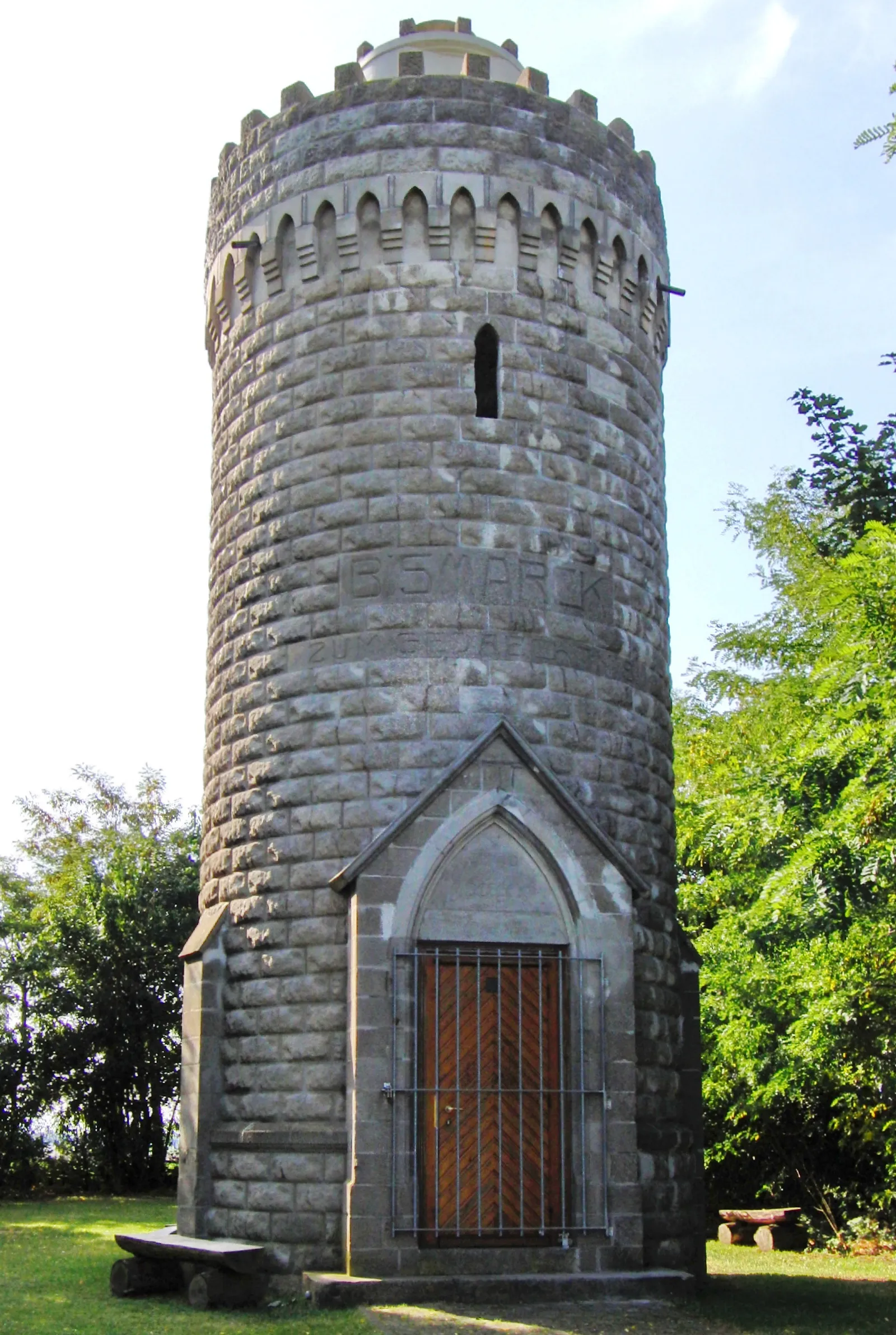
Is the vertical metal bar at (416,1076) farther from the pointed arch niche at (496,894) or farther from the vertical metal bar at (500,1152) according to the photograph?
the vertical metal bar at (500,1152)

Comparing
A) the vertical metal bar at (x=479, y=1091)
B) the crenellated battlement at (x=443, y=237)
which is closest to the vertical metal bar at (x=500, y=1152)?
the vertical metal bar at (x=479, y=1091)

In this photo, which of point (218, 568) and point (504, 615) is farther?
point (218, 568)

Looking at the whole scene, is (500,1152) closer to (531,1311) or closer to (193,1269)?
(531,1311)

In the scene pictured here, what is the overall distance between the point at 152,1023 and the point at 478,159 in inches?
708

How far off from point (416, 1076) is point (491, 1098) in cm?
57

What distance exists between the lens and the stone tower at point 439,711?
32.8 feet

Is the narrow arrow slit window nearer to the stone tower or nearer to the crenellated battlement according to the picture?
the stone tower

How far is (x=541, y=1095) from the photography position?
399 inches

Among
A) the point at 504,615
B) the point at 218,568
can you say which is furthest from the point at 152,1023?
the point at 504,615

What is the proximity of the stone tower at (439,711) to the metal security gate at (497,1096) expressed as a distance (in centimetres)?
2

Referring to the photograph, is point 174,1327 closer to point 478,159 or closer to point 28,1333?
point 28,1333

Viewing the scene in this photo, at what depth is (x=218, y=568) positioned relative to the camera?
12602 millimetres

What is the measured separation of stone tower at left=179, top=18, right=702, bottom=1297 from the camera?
32.8ft

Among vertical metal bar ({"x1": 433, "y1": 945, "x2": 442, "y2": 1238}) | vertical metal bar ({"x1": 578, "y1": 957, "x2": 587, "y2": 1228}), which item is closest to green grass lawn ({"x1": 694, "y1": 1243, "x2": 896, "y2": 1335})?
vertical metal bar ({"x1": 578, "y1": 957, "x2": 587, "y2": 1228})
